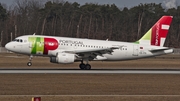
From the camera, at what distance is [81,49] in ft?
161

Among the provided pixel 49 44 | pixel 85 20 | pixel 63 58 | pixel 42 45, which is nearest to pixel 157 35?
pixel 63 58

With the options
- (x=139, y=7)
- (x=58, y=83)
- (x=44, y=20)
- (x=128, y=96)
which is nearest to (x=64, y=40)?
(x=58, y=83)

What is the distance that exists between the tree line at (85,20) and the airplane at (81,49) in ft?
253

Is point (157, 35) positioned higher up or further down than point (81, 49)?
higher up

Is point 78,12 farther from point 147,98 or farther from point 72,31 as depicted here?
point 147,98

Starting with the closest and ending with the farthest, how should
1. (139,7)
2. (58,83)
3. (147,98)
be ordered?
(147,98) → (58,83) → (139,7)

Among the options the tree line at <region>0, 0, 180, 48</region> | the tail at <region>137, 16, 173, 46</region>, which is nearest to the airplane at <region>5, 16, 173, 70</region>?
the tail at <region>137, 16, 173, 46</region>

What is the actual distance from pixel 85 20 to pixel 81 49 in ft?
317

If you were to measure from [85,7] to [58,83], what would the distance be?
118452mm

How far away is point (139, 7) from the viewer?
486 feet

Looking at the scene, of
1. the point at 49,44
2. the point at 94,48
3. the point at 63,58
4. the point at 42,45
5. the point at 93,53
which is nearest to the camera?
the point at 63,58

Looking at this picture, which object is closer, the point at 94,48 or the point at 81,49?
the point at 81,49

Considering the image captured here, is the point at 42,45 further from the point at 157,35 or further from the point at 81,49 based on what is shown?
the point at 157,35

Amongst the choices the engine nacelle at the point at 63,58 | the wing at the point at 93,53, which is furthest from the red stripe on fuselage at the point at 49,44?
the wing at the point at 93,53
